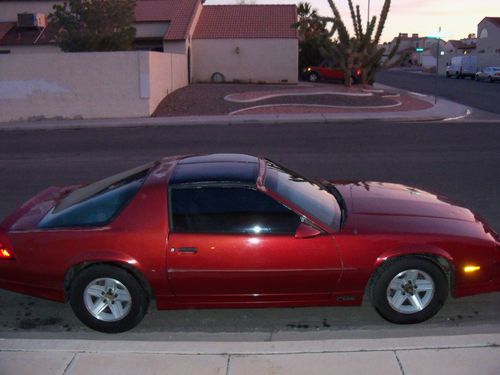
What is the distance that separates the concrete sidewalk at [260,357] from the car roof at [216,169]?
135 cm

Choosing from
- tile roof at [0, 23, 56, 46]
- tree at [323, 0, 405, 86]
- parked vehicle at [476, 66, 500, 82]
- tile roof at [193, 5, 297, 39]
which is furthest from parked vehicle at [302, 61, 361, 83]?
parked vehicle at [476, 66, 500, 82]

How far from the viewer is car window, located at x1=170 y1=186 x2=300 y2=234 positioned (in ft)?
16.6

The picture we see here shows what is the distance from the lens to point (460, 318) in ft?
17.7

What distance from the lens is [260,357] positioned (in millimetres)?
4234

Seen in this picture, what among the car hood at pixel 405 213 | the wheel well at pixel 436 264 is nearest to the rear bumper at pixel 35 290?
the car hood at pixel 405 213

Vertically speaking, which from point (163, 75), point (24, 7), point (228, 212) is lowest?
point (228, 212)

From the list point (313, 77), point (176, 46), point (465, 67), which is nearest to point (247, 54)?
point (176, 46)

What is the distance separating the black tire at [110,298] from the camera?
5082mm

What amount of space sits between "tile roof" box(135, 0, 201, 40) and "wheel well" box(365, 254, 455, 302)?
32.4m

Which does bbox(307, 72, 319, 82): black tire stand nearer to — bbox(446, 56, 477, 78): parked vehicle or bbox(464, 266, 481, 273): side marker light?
bbox(446, 56, 477, 78): parked vehicle

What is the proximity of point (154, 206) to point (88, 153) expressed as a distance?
10.5m

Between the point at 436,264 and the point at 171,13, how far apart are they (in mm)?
35864

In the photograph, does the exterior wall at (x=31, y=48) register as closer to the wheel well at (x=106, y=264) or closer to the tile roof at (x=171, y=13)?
the tile roof at (x=171, y=13)

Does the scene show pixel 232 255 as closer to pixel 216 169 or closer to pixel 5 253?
pixel 216 169
